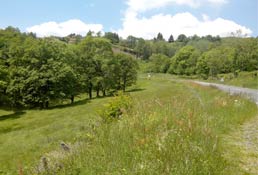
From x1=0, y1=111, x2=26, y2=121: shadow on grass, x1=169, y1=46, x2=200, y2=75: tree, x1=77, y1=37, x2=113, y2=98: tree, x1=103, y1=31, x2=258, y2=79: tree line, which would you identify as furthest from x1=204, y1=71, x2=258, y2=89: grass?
x1=169, y1=46, x2=200, y2=75: tree

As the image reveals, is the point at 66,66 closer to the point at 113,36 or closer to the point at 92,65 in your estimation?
the point at 92,65

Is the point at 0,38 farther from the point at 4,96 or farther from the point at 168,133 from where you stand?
the point at 168,133

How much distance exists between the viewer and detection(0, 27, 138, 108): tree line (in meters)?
40.0

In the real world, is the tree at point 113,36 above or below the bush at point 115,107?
above

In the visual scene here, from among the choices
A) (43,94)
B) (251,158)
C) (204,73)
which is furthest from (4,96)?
(204,73)

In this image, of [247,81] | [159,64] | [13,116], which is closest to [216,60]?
[247,81]

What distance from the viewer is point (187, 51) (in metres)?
A: 93.8

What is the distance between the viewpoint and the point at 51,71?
41312 millimetres

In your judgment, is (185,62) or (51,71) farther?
(185,62)

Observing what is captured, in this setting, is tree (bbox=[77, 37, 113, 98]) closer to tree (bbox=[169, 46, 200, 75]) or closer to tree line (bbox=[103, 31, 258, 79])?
tree line (bbox=[103, 31, 258, 79])

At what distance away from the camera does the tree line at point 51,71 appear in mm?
40031

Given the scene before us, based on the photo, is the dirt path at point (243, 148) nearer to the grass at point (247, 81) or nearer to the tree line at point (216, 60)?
the grass at point (247, 81)

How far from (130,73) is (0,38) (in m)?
24.8

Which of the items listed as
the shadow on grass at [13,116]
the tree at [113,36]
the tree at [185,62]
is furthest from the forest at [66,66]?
the tree at [113,36]
